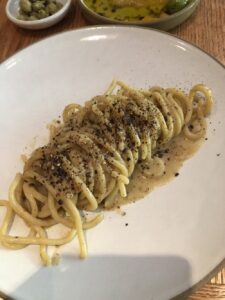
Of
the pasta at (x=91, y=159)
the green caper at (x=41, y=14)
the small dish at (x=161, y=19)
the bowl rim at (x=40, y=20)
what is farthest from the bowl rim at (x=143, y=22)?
the pasta at (x=91, y=159)

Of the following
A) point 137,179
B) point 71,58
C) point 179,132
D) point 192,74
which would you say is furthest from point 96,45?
point 137,179

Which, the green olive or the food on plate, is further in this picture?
the food on plate

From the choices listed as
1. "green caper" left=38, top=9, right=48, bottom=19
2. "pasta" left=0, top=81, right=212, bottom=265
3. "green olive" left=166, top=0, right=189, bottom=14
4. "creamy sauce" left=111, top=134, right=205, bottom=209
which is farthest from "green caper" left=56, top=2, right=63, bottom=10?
"creamy sauce" left=111, top=134, right=205, bottom=209

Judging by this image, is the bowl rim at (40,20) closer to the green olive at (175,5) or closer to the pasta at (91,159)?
the green olive at (175,5)

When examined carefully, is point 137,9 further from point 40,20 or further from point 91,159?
point 91,159

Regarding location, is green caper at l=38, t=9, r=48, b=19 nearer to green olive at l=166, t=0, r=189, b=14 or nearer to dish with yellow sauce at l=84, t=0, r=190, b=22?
dish with yellow sauce at l=84, t=0, r=190, b=22

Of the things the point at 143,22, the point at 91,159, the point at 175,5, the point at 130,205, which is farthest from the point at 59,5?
the point at 130,205

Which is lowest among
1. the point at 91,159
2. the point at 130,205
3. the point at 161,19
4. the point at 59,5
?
the point at 130,205
